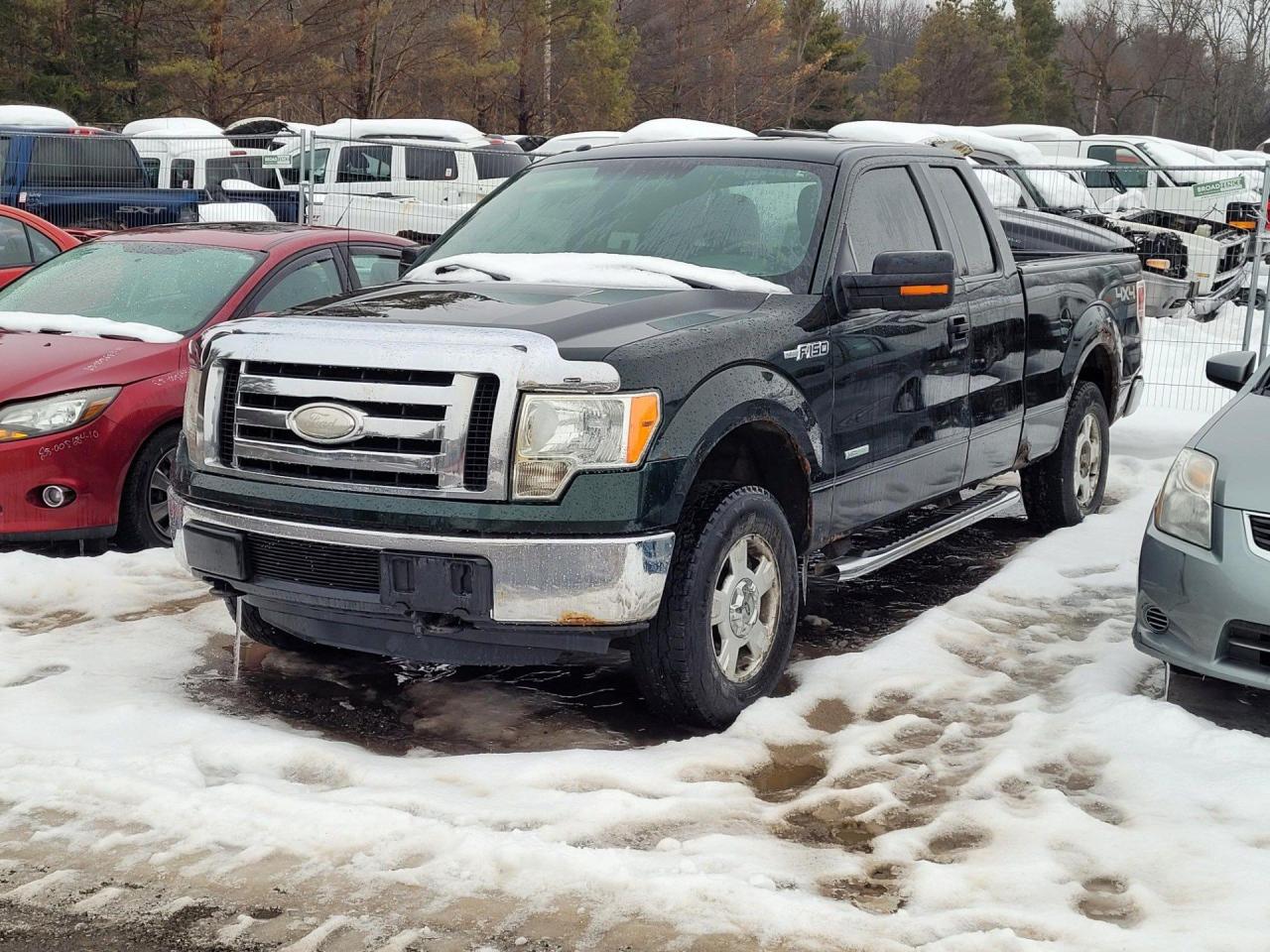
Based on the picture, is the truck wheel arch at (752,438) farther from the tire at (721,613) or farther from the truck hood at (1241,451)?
the truck hood at (1241,451)

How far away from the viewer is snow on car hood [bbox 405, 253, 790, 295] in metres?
5.21

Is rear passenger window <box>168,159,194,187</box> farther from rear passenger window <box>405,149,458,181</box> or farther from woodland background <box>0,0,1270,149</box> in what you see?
woodland background <box>0,0,1270,149</box>

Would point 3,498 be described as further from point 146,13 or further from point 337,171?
point 146,13

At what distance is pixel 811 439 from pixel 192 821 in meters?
2.42

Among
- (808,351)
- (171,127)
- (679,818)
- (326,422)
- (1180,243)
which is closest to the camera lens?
(679,818)

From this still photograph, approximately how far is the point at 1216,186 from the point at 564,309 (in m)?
16.8

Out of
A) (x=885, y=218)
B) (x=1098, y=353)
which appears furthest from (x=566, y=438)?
(x=1098, y=353)

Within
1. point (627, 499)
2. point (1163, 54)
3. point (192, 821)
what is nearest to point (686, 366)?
point (627, 499)

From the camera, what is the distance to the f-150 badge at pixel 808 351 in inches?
199

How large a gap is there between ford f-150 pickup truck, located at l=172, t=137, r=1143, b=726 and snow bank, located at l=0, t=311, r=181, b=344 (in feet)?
5.48

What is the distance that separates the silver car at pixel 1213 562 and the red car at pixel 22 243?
7246 mm

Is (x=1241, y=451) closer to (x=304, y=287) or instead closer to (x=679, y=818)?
(x=679, y=818)

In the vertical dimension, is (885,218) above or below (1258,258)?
above

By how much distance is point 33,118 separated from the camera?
2039 cm
